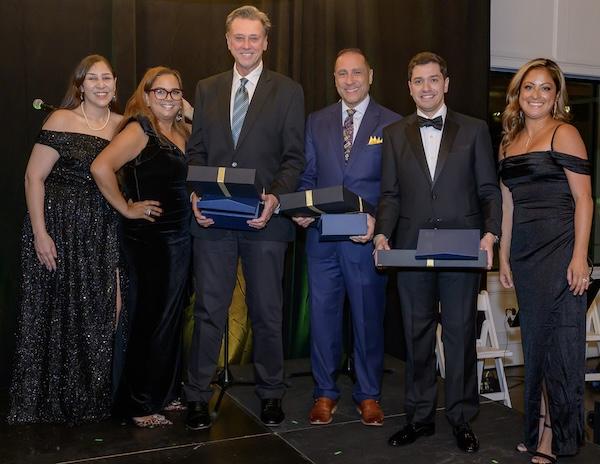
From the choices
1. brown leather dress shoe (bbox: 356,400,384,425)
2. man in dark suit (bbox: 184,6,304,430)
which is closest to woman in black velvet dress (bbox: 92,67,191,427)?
man in dark suit (bbox: 184,6,304,430)

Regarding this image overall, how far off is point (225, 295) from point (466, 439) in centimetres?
121

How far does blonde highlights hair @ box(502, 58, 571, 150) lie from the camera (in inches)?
122

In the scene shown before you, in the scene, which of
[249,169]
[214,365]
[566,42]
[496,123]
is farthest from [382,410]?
[566,42]

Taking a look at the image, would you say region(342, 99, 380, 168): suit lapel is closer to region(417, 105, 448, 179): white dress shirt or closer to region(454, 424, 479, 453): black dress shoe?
region(417, 105, 448, 179): white dress shirt

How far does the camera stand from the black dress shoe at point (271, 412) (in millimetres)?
3514

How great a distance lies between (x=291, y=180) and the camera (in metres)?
3.38

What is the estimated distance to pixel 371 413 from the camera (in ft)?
11.5

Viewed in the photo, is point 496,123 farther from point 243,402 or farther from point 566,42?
point 243,402

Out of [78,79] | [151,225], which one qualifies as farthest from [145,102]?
[151,225]

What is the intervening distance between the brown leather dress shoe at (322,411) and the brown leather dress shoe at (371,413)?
146mm

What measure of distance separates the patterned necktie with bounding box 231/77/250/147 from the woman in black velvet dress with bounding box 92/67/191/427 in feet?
0.93

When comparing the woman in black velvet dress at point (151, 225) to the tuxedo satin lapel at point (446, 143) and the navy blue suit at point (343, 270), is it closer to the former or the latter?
the navy blue suit at point (343, 270)

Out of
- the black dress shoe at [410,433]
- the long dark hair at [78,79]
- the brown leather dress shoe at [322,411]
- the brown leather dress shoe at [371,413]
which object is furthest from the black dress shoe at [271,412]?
the long dark hair at [78,79]

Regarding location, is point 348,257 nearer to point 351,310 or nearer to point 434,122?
point 351,310
